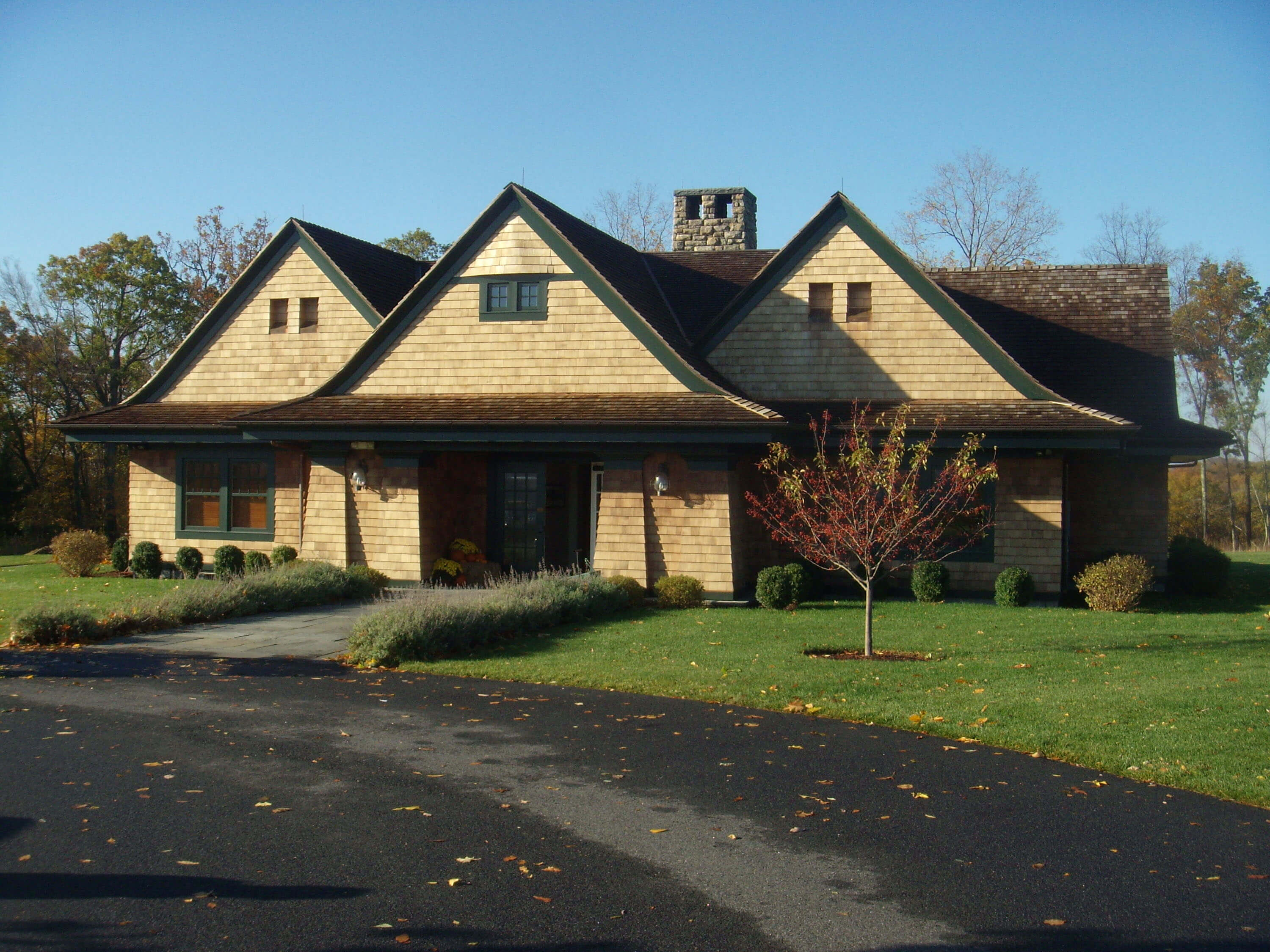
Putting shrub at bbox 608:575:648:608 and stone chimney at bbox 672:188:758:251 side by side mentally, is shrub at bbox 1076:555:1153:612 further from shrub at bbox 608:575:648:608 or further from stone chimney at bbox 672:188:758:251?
stone chimney at bbox 672:188:758:251

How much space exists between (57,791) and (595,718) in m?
4.25

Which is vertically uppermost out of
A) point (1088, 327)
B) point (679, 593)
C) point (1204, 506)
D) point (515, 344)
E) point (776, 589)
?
point (1088, 327)

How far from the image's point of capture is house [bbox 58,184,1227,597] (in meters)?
18.1

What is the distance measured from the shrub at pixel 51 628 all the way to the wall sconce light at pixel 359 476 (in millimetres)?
6062

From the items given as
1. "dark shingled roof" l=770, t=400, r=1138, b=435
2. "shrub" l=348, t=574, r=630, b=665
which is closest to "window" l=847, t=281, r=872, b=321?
"dark shingled roof" l=770, t=400, r=1138, b=435

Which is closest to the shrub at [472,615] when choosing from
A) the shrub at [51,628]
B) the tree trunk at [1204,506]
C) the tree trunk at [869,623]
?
the shrub at [51,628]

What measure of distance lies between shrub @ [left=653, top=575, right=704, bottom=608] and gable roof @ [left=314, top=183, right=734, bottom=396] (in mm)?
3273

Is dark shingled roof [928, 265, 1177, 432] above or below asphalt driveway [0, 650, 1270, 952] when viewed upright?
above

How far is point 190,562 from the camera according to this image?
2197 cm

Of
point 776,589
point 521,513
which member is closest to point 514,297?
point 521,513

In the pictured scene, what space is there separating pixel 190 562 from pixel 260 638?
8.71 metres

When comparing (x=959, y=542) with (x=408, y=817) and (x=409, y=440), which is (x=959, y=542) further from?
(x=408, y=817)

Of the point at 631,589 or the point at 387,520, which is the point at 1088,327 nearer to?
the point at 631,589

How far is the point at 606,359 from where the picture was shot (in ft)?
62.5
